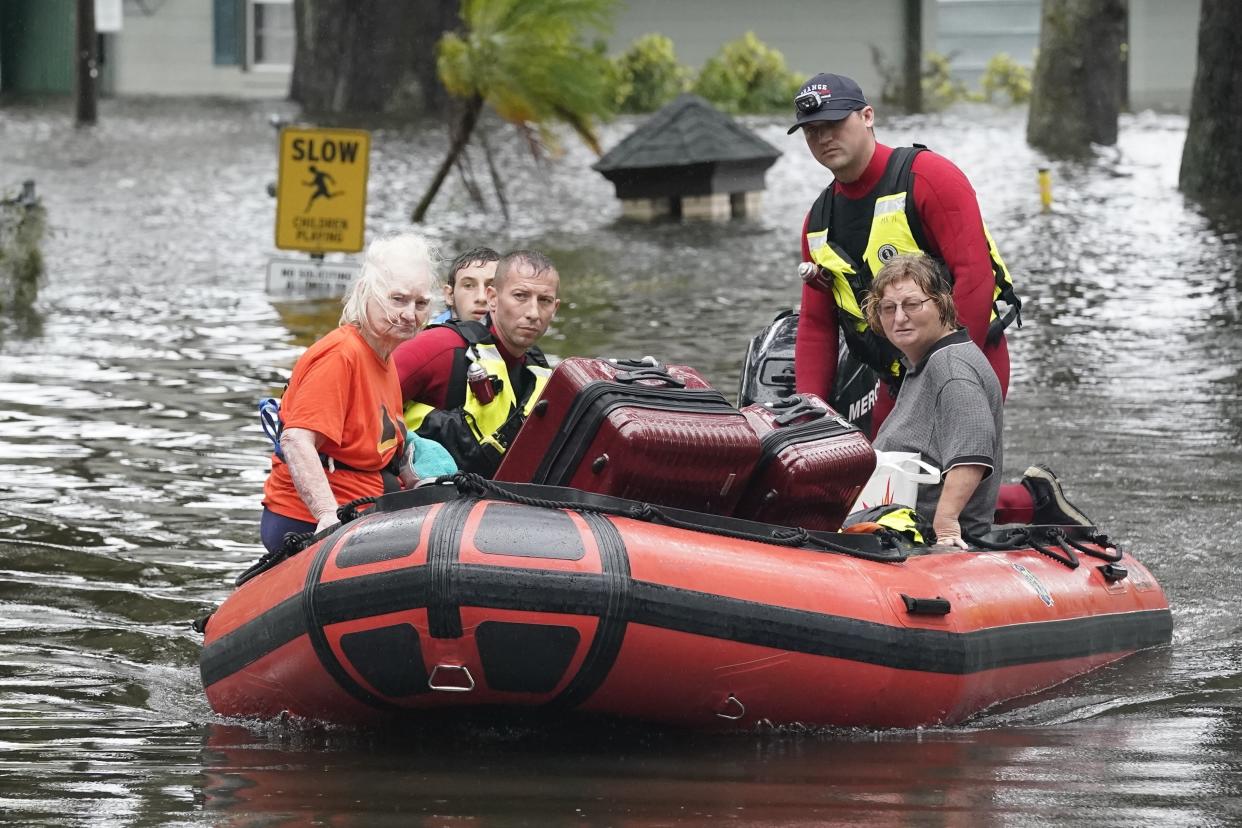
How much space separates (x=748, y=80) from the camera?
26.2 m

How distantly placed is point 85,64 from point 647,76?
7172mm

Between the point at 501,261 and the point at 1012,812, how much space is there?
8.07 feet

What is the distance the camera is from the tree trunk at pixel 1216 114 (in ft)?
59.5

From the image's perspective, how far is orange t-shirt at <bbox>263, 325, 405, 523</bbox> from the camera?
5.30 m

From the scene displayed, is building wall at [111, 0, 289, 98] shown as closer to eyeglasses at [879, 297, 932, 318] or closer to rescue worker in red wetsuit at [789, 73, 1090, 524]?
rescue worker in red wetsuit at [789, 73, 1090, 524]

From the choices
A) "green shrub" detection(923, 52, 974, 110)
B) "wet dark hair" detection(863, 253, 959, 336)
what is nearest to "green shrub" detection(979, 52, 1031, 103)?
"green shrub" detection(923, 52, 974, 110)

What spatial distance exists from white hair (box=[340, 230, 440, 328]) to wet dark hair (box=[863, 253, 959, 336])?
4.52ft

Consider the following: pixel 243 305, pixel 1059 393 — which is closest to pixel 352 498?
pixel 1059 393

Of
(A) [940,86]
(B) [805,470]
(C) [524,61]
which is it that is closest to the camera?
(B) [805,470]

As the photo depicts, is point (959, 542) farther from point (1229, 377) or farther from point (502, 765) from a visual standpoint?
point (1229, 377)

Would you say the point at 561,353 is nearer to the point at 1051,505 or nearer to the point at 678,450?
the point at 1051,505

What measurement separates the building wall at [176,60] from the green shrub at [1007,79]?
977 centimetres

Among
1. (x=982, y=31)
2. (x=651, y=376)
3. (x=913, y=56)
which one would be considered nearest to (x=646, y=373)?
(x=651, y=376)

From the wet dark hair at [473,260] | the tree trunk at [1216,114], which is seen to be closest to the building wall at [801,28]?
the tree trunk at [1216,114]
